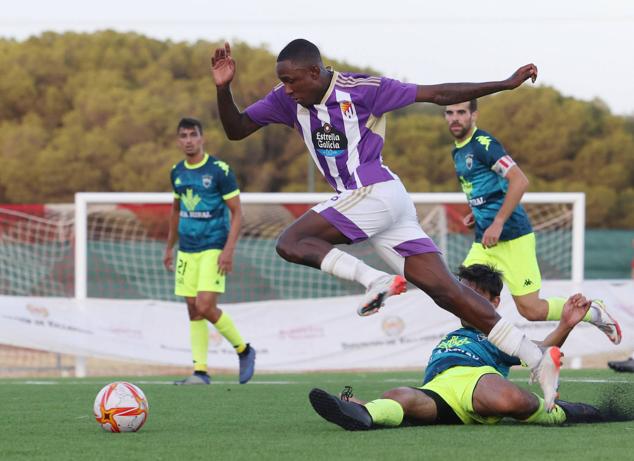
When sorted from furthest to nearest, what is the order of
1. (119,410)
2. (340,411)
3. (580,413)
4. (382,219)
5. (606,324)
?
(606,324) → (382,219) → (580,413) → (119,410) → (340,411)

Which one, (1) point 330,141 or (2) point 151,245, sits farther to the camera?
(2) point 151,245

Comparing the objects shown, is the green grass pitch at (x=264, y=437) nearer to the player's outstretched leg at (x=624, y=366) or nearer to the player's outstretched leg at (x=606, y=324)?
the player's outstretched leg at (x=606, y=324)

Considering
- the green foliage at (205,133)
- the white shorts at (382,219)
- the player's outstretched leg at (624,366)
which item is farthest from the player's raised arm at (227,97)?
the green foliage at (205,133)

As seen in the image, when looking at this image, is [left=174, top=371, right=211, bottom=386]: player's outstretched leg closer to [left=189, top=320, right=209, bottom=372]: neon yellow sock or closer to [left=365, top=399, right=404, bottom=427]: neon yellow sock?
[left=189, top=320, right=209, bottom=372]: neon yellow sock

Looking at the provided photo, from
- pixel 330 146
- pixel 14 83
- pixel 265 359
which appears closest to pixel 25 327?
pixel 265 359

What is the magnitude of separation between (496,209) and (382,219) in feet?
9.52

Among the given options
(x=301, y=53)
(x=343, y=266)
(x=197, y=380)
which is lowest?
(x=197, y=380)

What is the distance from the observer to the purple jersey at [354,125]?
662cm

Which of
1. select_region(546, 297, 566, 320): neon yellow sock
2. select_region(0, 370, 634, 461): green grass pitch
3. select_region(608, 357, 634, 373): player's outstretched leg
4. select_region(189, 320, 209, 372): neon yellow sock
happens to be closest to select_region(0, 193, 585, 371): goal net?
select_region(189, 320, 209, 372): neon yellow sock

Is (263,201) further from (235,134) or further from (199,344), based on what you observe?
(235,134)

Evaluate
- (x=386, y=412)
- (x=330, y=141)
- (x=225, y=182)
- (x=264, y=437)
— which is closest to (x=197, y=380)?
(x=225, y=182)

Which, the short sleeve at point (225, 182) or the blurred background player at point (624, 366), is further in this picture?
the short sleeve at point (225, 182)

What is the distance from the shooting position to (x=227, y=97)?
7043mm

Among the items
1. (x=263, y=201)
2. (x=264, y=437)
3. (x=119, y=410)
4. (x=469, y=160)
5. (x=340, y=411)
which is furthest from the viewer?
(x=263, y=201)
